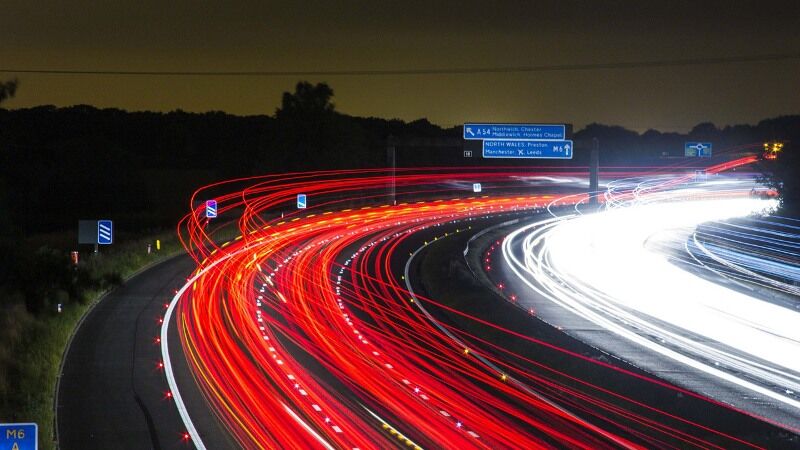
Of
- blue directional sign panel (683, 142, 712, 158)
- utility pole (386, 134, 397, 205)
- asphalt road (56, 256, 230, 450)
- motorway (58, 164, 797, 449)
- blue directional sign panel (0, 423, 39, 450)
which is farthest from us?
blue directional sign panel (683, 142, 712, 158)

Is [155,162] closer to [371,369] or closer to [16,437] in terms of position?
[371,369]

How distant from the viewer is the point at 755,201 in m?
80.8

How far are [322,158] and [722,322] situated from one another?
73554 mm

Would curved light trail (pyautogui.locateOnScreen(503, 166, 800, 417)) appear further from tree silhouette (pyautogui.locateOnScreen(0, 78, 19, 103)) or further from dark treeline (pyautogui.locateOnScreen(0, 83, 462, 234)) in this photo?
dark treeline (pyautogui.locateOnScreen(0, 83, 462, 234))

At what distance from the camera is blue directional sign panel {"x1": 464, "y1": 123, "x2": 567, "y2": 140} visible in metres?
58.3

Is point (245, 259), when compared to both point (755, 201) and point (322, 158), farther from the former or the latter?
point (322, 158)

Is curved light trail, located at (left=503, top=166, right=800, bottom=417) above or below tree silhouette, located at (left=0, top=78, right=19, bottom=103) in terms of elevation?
below

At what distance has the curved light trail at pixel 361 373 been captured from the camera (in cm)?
1535

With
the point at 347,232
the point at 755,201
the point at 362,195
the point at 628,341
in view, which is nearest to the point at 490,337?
the point at 628,341

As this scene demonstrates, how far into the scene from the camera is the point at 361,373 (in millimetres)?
20141

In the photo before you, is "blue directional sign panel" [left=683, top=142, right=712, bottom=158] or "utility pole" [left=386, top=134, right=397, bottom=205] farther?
"blue directional sign panel" [left=683, top=142, right=712, bottom=158]

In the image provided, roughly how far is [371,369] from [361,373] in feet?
1.56

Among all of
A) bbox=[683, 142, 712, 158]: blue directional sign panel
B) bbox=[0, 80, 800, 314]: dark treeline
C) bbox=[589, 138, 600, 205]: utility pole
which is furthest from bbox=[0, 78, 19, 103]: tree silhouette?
bbox=[683, 142, 712, 158]: blue directional sign panel

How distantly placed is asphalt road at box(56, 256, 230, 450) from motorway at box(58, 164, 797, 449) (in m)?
0.07
